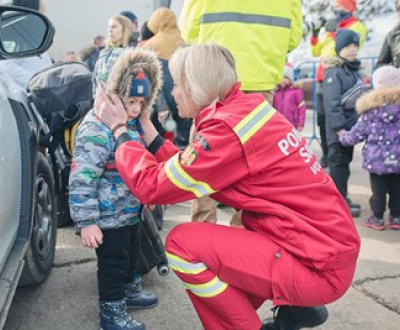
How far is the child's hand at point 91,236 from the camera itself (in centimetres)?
225

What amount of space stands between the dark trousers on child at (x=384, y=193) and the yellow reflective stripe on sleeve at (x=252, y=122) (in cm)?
249

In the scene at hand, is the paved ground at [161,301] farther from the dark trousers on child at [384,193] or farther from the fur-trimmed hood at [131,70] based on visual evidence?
the fur-trimmed hood at [131,70]

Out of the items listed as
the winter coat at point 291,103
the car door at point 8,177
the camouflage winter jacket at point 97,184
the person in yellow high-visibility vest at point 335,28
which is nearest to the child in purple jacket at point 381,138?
the person in yellow high-visibility vest at point 335,28

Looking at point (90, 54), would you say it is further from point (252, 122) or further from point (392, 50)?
point (252, 122)

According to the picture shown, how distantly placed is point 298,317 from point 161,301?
876mm

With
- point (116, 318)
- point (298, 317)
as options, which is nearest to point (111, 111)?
point (116, 318)

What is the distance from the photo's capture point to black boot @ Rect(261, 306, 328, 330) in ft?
7.44

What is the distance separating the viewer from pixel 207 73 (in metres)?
2.12

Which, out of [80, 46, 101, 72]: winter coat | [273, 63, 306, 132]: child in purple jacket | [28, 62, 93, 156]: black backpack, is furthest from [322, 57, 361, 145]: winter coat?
[80, 46, 101, 72]: winter coat

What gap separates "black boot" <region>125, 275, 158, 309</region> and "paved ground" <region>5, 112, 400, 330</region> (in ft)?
0.15

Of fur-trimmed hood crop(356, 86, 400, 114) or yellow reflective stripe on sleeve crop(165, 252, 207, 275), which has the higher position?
fur-trimmed hood crop(356, 86, 400, 114)

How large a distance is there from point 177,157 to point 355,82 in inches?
119

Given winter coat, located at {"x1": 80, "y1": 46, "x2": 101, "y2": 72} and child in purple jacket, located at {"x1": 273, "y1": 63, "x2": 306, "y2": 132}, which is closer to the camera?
child in purple jacket, located at {"x1": 273, "y1": 63, "x2": 306, "y2": 132}

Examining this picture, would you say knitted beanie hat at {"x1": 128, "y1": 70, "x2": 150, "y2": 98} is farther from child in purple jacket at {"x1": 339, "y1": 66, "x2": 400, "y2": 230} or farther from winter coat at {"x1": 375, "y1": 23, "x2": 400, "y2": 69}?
winter coat at {"x1": 375, "y1": 23, "x2": 400, "y2": 69}
